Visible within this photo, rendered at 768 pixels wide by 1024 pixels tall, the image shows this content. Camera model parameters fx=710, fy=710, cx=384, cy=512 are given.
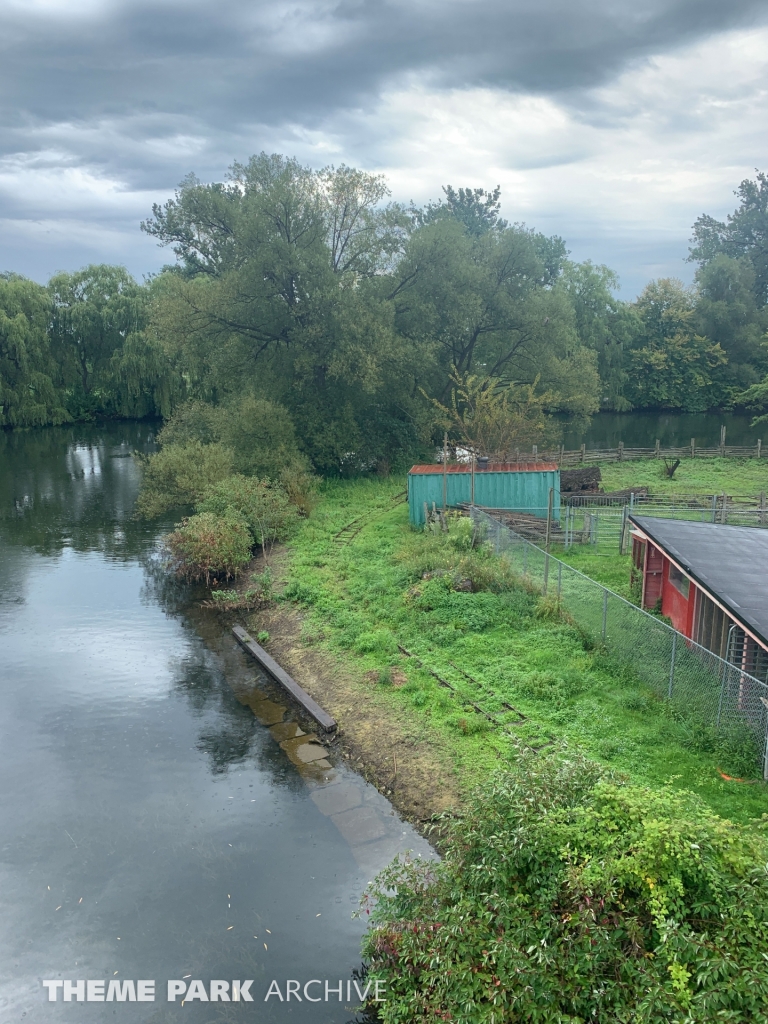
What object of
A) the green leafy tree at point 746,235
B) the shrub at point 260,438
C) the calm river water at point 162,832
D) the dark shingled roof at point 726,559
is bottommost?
the calm river water at point 162,832

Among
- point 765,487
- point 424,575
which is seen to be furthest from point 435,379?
point 424,575

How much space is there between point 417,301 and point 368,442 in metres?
7.61

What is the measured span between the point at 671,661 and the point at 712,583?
1.53 m

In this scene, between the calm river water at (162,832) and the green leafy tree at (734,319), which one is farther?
the green leafy tree at (734,319)

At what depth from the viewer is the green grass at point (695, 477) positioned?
31.5 metres

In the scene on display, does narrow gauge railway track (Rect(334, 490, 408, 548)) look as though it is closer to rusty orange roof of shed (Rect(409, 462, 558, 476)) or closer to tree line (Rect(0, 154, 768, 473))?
rusty orange roof of shed (Rect(409, 462, 558, 476))

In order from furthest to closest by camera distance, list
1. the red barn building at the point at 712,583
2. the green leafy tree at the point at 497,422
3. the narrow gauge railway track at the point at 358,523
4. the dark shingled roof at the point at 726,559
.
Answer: the green leafy tree at the point at 497,422
the narrow gauge railway track at the point at 358,523
the red barn building at the point at 712,583
the dark shingled roof at the point at 726,559

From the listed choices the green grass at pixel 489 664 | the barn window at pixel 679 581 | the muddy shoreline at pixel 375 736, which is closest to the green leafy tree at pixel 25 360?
the green grass at pixel 489 664

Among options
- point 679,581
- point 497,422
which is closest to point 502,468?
point 497,422

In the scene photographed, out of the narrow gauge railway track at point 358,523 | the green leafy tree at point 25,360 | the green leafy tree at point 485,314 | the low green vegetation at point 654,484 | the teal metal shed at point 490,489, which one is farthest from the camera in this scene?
the green leafy tree at point 25,360

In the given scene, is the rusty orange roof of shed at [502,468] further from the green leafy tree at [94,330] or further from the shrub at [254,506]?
the green leafy tree at [94,330]

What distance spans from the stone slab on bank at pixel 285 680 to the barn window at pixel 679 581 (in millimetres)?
7715

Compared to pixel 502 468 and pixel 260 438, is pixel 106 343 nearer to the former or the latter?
pixel 260 438

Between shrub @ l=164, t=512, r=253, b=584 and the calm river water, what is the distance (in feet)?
9.16
